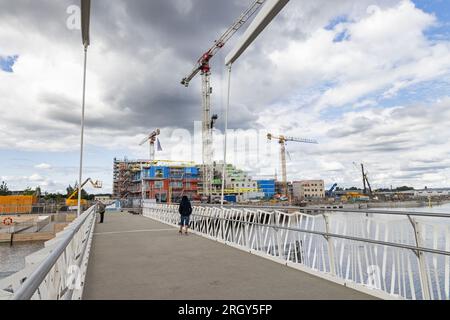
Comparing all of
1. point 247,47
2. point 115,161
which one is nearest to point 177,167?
point 115,161

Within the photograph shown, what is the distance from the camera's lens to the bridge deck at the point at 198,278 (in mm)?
4781

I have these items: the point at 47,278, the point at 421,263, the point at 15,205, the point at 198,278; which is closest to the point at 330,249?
the point at 421,263

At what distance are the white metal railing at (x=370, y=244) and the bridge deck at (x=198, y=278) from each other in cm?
48

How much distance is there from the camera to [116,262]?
298 inches

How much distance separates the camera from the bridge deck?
188 inches

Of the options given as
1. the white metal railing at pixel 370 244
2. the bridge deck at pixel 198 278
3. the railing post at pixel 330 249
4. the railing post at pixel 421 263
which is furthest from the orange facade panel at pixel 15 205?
the railing post at pixel 421 263

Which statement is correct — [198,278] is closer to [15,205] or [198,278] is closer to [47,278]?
[47,278]

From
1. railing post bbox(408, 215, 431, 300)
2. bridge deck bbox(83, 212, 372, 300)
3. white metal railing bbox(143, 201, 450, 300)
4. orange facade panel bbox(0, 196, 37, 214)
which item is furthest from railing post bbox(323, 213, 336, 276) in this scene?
orange facade panel bbox(0, 196, 37, 214)

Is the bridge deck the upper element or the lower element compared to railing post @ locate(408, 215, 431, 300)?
lower

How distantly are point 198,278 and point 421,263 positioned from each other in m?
3.43

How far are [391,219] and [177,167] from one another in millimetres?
108181

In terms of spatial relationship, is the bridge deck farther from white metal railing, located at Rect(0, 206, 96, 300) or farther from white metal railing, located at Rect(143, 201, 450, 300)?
white metal railing, located at Rect(0, 206, 96, 300)

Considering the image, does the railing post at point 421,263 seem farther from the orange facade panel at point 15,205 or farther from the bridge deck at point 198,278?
the orange facade panel at point 15,205

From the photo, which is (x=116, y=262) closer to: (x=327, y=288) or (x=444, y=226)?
(x=327, y=288)
